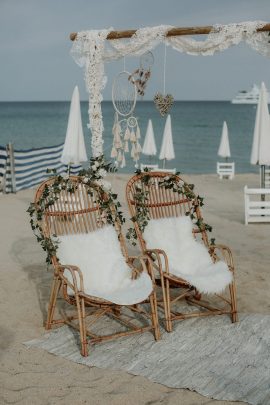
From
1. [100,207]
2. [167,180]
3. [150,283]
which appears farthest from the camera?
[167,180]

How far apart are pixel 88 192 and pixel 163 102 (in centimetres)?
A: 198

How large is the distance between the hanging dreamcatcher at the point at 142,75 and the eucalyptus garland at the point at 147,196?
1.44 metres

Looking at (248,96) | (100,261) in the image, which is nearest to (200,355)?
(100,261)

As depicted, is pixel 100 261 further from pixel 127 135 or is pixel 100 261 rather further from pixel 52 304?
pixel 127 135

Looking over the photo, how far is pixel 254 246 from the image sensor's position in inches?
275

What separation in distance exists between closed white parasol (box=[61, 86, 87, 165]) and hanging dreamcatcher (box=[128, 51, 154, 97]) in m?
2.09

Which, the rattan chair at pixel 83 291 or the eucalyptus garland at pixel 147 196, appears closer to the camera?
the rattan chair at pixel 83 291

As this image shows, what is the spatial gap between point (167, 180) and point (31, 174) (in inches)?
311

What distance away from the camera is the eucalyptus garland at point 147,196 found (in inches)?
185

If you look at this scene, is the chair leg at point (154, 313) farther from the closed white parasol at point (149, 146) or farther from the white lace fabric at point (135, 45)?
the closed white parasol at point (149, 146)

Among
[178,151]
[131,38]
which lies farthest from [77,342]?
[178,151]

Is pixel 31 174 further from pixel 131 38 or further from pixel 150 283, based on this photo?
pixel 150 283

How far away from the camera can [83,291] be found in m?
3.81

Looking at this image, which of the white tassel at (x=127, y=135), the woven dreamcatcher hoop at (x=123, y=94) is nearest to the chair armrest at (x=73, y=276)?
the white tassel at (x=127, y=135)
